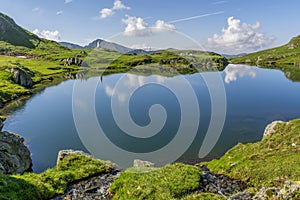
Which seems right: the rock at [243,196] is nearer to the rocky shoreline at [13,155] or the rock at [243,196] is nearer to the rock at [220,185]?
the rock at [220,185]

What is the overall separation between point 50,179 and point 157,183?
8.45 m

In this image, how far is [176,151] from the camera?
41.8m

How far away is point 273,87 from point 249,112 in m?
56.4

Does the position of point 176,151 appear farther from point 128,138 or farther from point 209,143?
point 128,138

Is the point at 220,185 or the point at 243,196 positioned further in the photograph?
the point at 220,185

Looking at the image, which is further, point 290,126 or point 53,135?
point 53,135

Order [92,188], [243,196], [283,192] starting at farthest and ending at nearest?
[92,188]
[243,196]
[283,192]

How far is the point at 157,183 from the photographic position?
1861 cm

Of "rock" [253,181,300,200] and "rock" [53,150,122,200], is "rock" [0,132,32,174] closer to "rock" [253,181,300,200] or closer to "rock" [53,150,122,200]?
"rock" [53,150,122,200]

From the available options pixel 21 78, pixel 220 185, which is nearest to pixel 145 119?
pixel 220 185

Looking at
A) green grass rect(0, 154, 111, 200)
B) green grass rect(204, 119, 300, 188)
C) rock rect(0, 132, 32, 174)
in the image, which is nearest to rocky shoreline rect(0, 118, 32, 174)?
rock rect(0, 132, 32, 174)

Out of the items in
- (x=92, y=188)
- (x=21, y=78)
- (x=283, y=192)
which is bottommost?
(x=92, y=188)

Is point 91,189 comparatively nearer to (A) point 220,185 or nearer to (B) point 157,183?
(B) point 157,183

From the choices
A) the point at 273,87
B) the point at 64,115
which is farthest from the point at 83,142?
the point at 273,87
